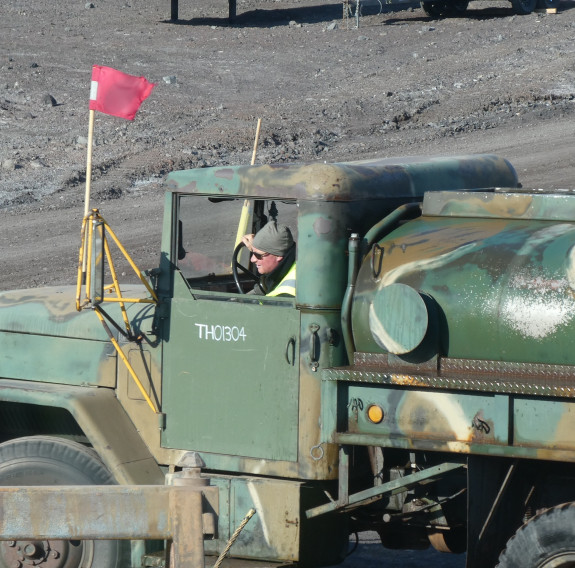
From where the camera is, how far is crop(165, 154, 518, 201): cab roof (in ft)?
17.2

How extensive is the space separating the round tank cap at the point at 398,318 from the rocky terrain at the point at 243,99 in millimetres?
9320

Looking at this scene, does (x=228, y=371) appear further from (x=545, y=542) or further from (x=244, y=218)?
(x=545, y=542)

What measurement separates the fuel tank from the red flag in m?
1.95

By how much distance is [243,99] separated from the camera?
22.7 meters

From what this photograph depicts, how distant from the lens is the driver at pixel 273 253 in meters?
5.64

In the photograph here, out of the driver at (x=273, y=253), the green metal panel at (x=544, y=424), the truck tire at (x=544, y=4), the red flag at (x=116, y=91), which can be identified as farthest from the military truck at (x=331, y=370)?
the truck tire at (x=544, y=4)

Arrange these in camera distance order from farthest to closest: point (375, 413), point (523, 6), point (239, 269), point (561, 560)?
point (523, 6)
point (239, 269)
point (375, 413)
point (561, 560)

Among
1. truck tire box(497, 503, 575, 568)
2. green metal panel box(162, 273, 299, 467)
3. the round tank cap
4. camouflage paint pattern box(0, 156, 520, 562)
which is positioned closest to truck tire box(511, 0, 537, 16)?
camouflage paint pattern box(0, 156, 520, 562)

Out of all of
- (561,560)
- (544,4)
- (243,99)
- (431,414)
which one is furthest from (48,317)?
(544,4)

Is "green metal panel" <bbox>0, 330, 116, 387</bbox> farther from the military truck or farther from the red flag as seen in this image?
the red flag

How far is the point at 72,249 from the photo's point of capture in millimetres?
Answer: 15047

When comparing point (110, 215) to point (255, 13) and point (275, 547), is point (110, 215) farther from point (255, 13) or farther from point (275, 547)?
point (255, 13)

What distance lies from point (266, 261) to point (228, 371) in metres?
0.62

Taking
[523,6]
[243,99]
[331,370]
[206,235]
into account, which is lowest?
[331,370]
